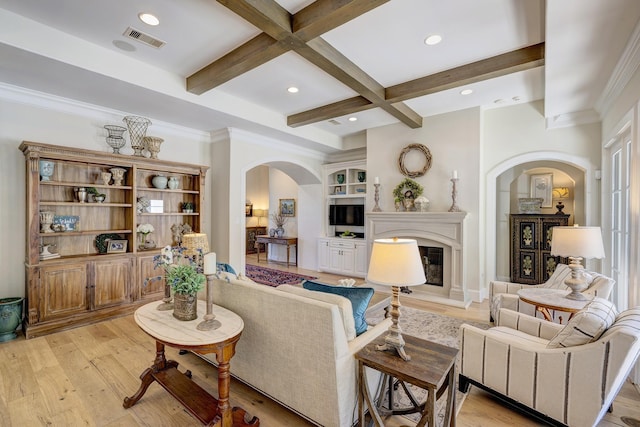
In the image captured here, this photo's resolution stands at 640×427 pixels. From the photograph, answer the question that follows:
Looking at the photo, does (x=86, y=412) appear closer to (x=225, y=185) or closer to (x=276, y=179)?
(x=225, y=185)

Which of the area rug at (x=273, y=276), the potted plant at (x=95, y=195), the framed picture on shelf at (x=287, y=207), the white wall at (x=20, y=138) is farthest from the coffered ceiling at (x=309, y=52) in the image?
the framed picture on shelf at (x=287, y=207)

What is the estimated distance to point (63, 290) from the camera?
350cm

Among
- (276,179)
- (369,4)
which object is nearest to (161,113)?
(369,4)

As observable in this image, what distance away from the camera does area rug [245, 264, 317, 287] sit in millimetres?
6012

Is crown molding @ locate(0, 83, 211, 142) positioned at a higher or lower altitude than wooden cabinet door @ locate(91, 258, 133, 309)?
higher

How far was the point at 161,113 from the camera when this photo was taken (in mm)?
4250

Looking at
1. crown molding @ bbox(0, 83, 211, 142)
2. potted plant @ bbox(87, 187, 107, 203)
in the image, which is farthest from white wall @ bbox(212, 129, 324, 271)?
potted plant @ bbox(87, 187, 107, 203)

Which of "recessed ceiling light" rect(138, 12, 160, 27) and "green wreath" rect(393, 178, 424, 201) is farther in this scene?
"green wreath" rect(393, 178, 424, 201)

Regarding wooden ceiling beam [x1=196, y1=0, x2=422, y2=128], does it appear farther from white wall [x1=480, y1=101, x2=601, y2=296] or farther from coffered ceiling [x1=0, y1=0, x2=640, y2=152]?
white wall [x1=480, y1=101, x2=601, y2=296]

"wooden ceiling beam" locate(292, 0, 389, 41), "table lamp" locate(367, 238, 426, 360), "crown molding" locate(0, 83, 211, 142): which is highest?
"wooden ceiling beam" locate(292, 0, 389, 41)

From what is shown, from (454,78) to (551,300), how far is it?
2585mm

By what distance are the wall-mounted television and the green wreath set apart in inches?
56.4

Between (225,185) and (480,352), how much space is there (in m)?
4.28

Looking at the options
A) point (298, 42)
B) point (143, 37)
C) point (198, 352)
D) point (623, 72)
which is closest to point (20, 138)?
point (143, 37)
